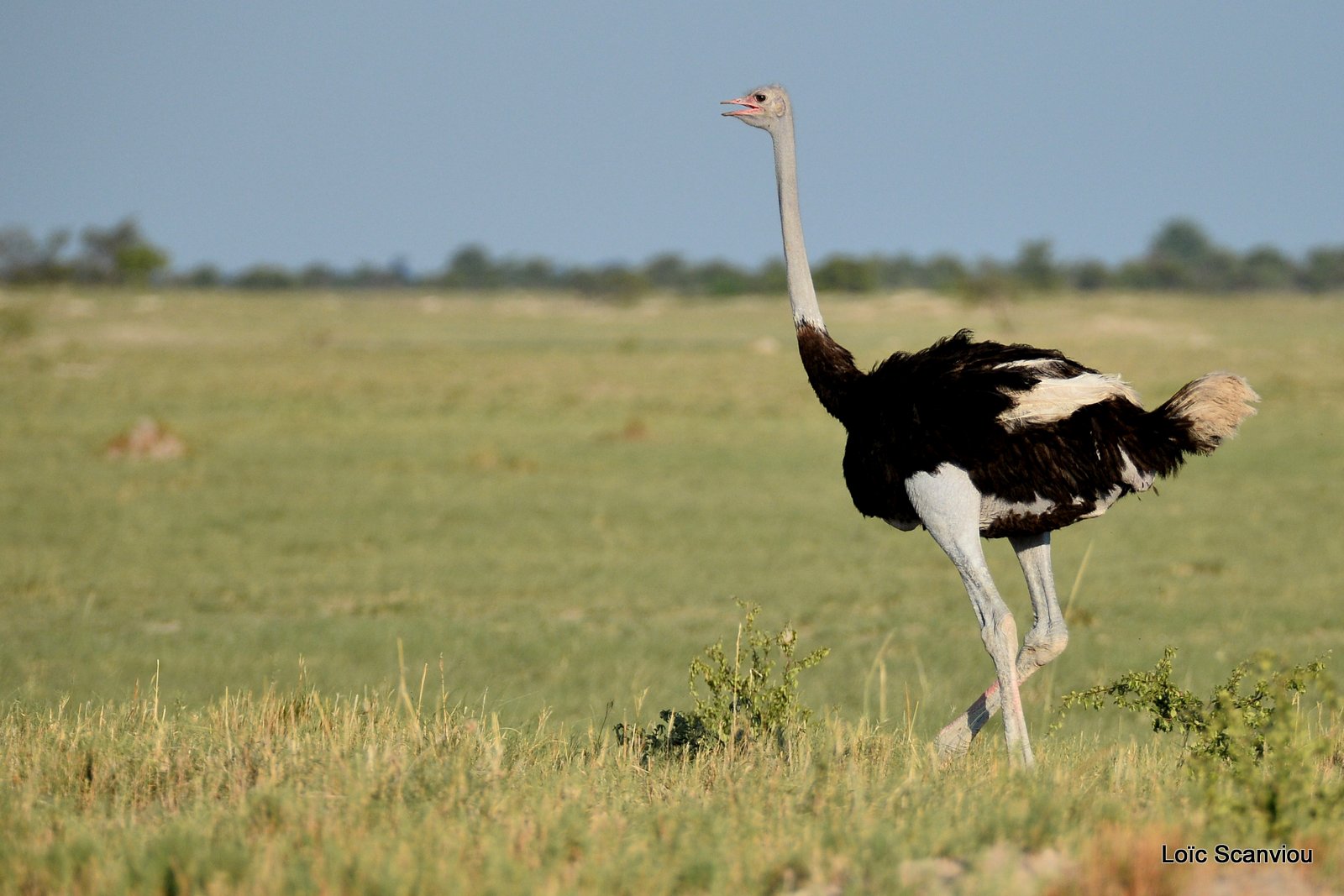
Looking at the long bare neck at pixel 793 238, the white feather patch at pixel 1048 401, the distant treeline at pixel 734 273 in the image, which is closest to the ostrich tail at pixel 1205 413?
the white feather patch at pixel 1048 401

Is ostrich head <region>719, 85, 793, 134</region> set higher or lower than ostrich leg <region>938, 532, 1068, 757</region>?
higher

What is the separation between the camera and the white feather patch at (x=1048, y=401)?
6.01 meters

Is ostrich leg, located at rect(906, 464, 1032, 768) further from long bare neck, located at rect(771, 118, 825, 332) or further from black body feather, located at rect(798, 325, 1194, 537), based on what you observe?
long bare neck, located at rect(771, 118, 825, 332)

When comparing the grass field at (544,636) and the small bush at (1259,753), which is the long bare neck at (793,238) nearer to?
the grass field at (544,636)

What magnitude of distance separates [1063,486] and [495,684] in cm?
498

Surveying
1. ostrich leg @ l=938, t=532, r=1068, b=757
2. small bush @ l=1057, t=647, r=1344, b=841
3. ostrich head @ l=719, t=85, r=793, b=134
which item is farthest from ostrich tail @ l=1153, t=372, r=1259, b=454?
ostrich head @ l=719, t=85, r=793, b=134

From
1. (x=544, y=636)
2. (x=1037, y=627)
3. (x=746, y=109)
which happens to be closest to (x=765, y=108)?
(x=746, y=109)

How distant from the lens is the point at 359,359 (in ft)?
164

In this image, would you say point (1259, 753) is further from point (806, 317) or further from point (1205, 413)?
point (806, 317)

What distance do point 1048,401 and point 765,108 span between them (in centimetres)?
212

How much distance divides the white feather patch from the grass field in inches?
51.7

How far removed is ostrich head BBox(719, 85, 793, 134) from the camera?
7.20 metres

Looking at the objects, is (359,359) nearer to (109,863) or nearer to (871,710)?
(871,710)

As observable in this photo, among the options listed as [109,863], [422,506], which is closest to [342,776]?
[109,863]
